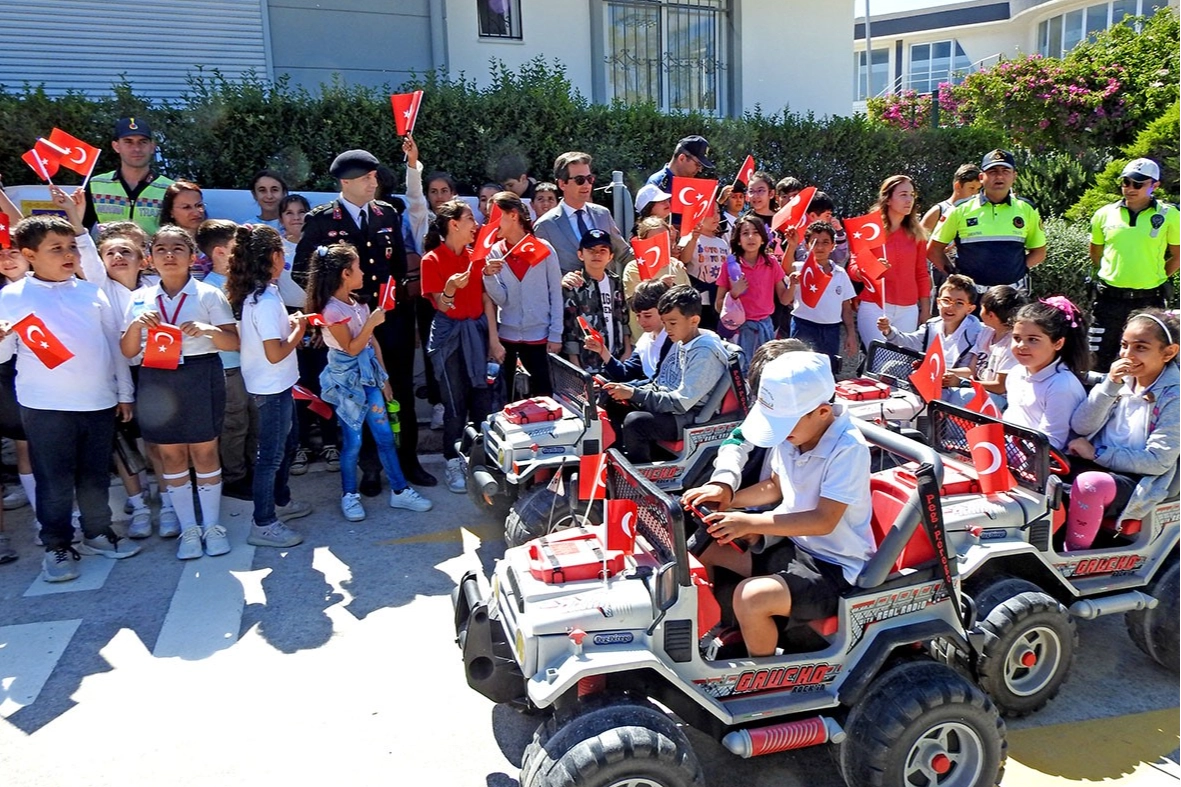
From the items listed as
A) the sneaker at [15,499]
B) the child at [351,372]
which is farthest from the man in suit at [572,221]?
the sneaker at [15,499]

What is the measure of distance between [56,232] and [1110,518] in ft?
18.3

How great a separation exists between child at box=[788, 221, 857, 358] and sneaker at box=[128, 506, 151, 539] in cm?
491

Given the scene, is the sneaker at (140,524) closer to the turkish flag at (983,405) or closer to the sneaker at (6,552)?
the sneaker at (6,552)

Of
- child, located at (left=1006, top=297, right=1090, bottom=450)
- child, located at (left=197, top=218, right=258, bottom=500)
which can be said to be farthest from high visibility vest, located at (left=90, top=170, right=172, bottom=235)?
child, located at (left=1006, top=297, right=1090, bottom=450)

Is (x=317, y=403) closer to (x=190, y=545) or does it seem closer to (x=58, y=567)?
(x=190, y=545)

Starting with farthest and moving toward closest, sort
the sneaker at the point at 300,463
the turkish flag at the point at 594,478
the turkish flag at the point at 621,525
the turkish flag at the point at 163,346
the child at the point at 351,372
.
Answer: the sneaker at the point at 300,463 < the child at the point at 351,372 < the turkish flag at the point at 163,346 < the turkish flag at the point at 594,478 < the turkish flag at the point at 621,525

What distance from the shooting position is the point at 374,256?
643 cm

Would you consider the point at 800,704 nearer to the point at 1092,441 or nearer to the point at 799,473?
the point at 799,473

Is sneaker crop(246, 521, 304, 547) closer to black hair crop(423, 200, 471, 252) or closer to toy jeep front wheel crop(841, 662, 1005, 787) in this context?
black hair crop(423, 200, 471, 252)

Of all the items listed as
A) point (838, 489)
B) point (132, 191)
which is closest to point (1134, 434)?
point (838, 489)

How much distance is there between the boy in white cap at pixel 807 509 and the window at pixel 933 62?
41.5m

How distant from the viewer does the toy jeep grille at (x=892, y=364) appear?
18.3 ft

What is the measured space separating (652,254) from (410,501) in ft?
7.86

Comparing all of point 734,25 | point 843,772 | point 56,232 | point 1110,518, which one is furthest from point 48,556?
point 734,25
